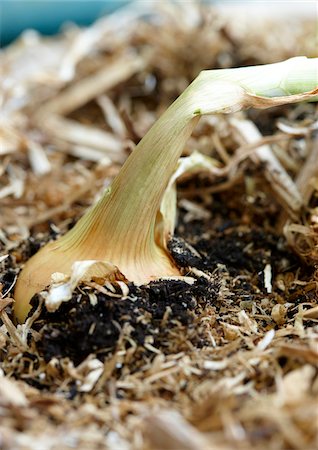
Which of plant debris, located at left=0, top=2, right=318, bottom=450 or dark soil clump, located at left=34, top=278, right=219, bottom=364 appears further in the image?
dark soil clump, located at left=34, top=278, right=219, bottom=364

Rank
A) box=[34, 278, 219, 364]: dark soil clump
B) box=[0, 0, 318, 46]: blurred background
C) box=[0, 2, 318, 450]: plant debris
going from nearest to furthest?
1. box=[0, 2, 318, 450]: plant debris
2. box=[34, 278, 219, 364]: dark soil clump
3. box=[0, 0, 318, 46]: blurred background

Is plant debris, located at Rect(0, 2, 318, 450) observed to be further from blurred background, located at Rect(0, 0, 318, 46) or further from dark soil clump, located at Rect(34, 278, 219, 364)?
blurred background, located at Rect(0, 0, 318, 46)

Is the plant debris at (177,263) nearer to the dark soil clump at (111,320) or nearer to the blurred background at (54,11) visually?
the dark soil clump at (111,320)

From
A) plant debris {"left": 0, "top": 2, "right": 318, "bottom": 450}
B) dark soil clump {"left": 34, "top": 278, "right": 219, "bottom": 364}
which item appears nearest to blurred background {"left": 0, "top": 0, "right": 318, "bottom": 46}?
plant debris {"left": 0, "top": 2, "right": 318, "bottom": 450}

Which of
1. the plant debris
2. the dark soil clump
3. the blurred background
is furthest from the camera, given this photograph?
the blurred background

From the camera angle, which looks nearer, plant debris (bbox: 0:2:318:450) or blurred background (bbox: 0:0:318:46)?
plant debris (bbox: 0:2:318:450)

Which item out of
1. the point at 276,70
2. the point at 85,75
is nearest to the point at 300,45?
the point at 85,75
